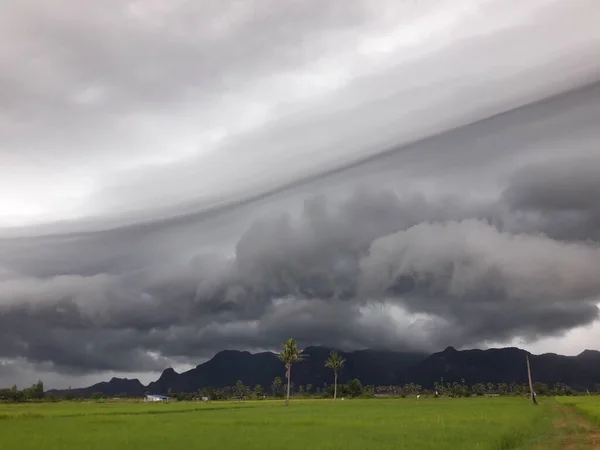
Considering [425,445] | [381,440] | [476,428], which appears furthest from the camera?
[476,428]

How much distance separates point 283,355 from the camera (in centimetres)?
11131

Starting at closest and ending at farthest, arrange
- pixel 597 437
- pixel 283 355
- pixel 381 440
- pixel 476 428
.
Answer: pixel 381 440, pixel 597 437, pixel 476 428, pixel 283 355

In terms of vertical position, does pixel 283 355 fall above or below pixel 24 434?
above

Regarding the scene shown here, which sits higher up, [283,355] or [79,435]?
[283,355]

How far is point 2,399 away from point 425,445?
16266 centimetres

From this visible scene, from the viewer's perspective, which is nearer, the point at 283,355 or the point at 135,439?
the point at 135,439

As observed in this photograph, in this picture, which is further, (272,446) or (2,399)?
(2,399)

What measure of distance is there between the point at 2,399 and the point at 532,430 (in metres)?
161

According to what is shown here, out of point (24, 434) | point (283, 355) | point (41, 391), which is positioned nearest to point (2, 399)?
point (41, 391)

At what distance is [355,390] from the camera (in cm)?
16675

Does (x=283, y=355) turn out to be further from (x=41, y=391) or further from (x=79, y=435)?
(x=41, y=391)

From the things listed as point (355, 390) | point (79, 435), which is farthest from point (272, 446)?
point (355, 390)

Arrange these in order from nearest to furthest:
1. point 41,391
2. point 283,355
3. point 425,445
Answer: point 425,445 → point 283,355 → point 41,391

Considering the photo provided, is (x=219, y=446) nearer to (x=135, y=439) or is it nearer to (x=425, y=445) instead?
(x=135, y=439)
